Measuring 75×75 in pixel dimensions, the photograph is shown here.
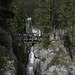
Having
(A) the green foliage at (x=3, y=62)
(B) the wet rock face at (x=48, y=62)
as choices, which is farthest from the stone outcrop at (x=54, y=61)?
(A) the green foliage at (x=3, y=62)

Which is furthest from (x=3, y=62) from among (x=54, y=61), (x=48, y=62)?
(x=54, y=61)

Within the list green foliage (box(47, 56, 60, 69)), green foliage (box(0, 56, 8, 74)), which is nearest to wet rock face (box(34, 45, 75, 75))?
green foliage (box(47, 56, 60, 69))

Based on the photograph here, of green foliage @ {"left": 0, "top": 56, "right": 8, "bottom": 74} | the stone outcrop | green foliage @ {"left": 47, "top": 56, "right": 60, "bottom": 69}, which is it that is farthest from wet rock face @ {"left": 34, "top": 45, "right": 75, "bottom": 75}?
green foliage @ {"left": 0, "top": 56, "right": 8, "bottom": 74}

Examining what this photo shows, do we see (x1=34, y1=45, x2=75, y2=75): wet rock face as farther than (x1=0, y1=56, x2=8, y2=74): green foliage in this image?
Yes

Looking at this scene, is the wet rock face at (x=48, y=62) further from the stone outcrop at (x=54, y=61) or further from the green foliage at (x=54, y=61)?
the green foliage at (x=54, y=61)

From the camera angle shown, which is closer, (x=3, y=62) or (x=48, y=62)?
(x=3, y=62)

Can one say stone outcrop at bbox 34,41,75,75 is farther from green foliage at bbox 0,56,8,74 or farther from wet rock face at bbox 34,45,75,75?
green foliage at bbox 0,56,8,74

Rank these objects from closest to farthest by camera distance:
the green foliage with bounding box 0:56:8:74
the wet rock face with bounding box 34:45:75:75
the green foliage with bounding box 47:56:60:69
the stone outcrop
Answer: the green foliage with bounding box 0:56:8:74, the wet rock face with bounding box 34:45:75:75, the stone outcrop, the green foliage with bounding box 47:56:60:69

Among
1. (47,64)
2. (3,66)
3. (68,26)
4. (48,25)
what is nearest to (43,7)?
(48,25)

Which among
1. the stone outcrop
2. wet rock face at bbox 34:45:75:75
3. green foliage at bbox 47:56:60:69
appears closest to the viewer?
wet rock face at bbox 34:45:75:75

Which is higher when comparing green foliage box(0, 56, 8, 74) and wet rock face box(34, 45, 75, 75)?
green foliage box(0, 56, 8, 74)

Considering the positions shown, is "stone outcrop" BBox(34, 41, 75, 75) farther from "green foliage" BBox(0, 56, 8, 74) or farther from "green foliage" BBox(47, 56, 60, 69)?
"green foliage" BBox(0, 56, 8, 74)

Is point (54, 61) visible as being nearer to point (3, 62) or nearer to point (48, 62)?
point (48, 62)

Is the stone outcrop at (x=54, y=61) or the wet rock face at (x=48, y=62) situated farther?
the stone outcrop at (x=54, y=61)
